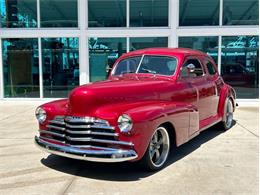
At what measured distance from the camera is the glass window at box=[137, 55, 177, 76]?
5.93m

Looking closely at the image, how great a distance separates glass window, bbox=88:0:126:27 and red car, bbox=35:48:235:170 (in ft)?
20.7

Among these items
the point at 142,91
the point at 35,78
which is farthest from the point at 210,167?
the point at 35,78

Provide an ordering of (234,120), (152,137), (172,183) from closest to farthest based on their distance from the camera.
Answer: (172,183) → (152,137) → (234,120)

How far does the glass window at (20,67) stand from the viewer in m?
12.8

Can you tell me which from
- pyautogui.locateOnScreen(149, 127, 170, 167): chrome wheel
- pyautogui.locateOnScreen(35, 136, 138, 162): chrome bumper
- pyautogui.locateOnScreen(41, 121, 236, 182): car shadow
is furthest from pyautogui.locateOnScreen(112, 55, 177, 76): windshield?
pyautogui.locateOnScreen(35, 136, 138, 162): chrome bumper

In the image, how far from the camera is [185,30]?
12.2 m

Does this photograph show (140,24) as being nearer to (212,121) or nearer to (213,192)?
(212,121)

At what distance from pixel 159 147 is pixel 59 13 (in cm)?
903

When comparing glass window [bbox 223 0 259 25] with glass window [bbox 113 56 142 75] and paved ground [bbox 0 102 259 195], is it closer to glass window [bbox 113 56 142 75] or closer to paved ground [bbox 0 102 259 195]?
paved ground [bbox 0 102 259 195]

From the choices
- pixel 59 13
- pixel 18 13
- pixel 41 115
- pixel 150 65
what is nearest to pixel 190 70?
pixel 150 65

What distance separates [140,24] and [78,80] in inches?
124

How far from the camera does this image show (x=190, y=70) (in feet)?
20.0

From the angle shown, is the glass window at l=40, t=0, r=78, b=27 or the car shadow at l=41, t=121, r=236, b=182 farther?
the glass window at l=40, t=0, r=78, b=27

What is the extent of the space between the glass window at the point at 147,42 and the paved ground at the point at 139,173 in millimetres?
6331
